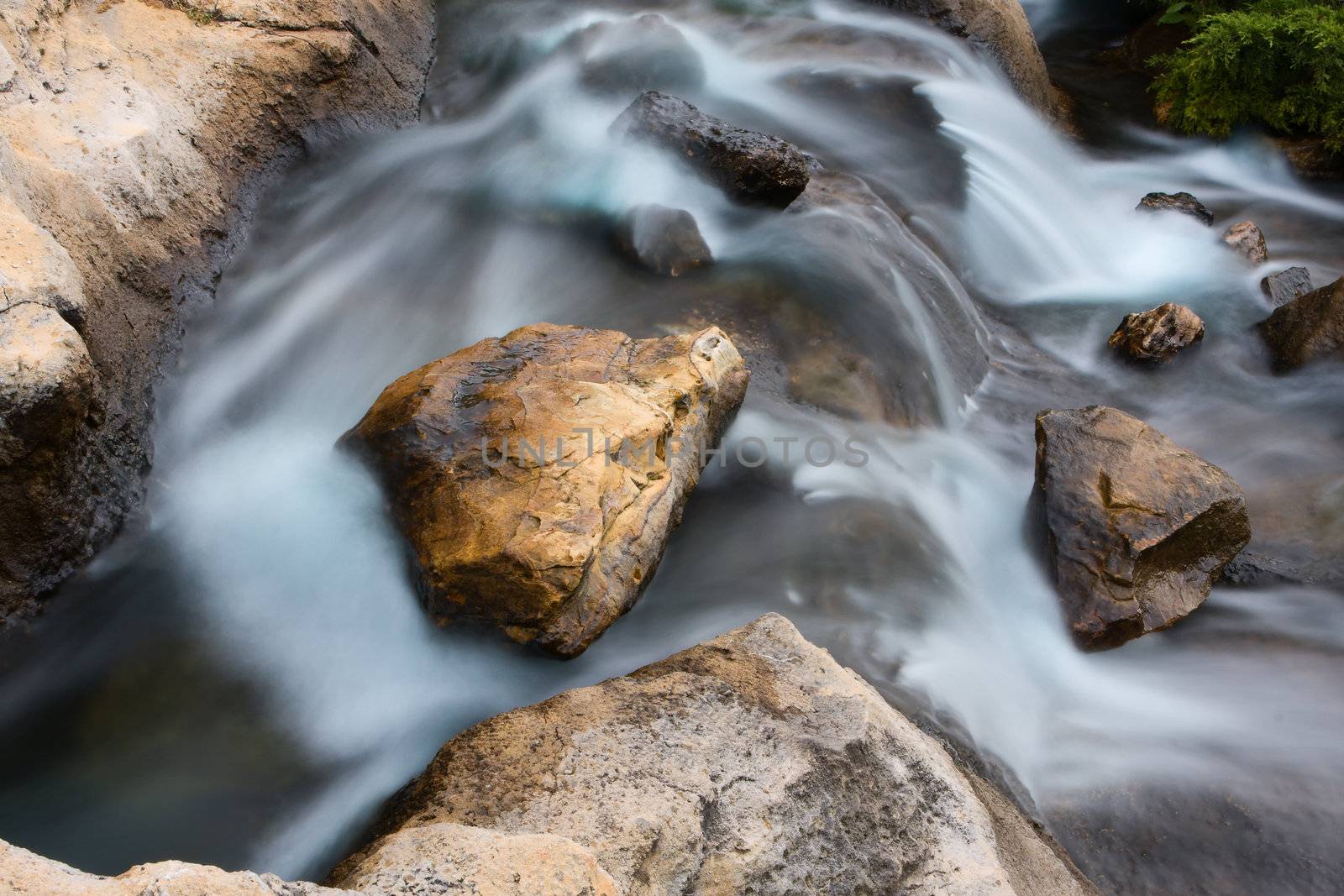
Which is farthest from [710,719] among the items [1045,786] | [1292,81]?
A: [1292,81]

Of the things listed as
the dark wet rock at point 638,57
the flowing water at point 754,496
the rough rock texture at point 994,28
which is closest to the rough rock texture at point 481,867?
the flowing water at point 754,496

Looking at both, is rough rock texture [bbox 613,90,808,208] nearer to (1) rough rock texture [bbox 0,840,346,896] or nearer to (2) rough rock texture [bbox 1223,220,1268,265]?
(2) rough rock texture [bbox 1223,220,1268,265]

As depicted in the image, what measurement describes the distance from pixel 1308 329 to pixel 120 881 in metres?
6.46

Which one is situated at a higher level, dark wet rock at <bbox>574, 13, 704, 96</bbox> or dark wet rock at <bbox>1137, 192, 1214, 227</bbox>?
dark wet rock at <bbox>574, 13, 704, 96</bbox>

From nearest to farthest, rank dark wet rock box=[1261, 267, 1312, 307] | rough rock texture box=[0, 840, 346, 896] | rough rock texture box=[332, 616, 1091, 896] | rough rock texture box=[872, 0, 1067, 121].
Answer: rough rock texture box=[0, 840, 346, 896] < rough rock texture box=[332, 616, 1091, 896] < dark wet rock box=[1261, 267, 1312, 307] < rough rock texture box=[872, 0, 1067, 121]

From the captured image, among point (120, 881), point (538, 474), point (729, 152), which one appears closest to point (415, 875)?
point (120, 881)

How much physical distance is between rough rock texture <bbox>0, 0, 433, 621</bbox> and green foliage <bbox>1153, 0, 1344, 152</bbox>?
22.2 feet

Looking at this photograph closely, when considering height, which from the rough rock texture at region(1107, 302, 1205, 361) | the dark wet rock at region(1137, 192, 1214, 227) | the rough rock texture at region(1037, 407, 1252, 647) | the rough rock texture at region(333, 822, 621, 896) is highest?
the rough rock texture at region(333, 822, 621, 896)

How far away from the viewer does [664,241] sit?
520 cm

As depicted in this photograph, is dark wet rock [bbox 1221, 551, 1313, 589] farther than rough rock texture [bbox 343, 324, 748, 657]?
Yes

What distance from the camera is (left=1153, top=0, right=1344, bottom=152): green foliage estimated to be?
7.73 m

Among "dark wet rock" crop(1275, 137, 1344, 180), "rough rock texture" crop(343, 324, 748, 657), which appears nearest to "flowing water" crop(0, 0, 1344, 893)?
"rough rock texture" crop(343, 324, 748, 657)

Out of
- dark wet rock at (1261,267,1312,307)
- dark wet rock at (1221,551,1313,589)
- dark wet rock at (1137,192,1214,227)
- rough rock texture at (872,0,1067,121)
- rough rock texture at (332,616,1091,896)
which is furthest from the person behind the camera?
rough rock texture at (872,0,1067,121)

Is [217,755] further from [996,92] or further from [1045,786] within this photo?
[996,92]
